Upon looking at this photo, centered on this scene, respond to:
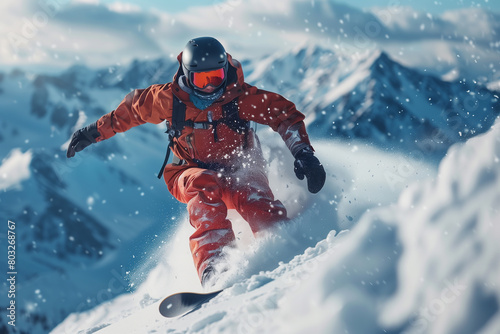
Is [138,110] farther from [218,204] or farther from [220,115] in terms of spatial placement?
[218,204]

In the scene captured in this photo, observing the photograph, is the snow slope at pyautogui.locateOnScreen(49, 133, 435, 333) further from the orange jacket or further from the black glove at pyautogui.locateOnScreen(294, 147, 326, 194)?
the orange jacket

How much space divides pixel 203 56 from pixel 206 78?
0.57ft

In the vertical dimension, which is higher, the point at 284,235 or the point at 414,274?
the point at 284,235

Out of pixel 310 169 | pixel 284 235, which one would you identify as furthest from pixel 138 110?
pixel 284 235

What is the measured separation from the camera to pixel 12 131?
276 feet

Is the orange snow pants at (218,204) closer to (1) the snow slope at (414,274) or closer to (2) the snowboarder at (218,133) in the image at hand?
(2) the snowboarder at (218,133)

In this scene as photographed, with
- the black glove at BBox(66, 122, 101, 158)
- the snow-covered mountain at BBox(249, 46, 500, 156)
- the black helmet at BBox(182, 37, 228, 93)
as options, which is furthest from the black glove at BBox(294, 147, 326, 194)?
the snow-covered mountain at BBox(249, 46, 500, 156)

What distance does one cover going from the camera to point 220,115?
3.54 metres

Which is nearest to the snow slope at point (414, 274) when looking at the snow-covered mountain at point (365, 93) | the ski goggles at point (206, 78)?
the ski goggles at point (206, 78)

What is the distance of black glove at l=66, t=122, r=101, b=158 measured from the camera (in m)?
4.05

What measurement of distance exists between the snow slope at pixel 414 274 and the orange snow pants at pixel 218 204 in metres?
1.10

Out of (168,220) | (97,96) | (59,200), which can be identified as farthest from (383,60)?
(168,220)

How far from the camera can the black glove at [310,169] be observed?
128 inches

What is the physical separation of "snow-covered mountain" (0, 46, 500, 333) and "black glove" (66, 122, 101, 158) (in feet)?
5.36
